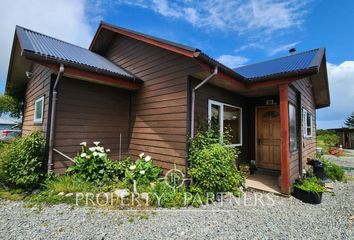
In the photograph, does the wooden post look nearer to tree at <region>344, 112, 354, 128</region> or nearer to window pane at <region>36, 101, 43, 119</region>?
window pane at <region>36, 101, 43, 119</region>

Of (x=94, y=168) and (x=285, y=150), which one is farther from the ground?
(x=285, y=150)

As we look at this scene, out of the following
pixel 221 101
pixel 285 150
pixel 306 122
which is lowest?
pixel 285 150

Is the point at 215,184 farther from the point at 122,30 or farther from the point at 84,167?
the point at 122,30

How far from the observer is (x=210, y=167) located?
4133mm

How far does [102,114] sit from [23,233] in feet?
11.3

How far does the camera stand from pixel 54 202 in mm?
3691

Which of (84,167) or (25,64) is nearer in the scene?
(84,167)

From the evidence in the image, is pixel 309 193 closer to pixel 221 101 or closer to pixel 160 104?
pixel 221 101

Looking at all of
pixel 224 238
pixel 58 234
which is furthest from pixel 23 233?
pixel 224 238

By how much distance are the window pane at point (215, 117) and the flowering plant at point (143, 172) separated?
1928 mm

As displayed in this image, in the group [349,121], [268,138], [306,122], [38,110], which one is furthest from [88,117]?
[349,121]

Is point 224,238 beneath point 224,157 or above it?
beneath

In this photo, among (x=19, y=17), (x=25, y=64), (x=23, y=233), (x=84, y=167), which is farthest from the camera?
(x=19, y=17)

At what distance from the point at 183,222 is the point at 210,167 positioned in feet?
4.43
